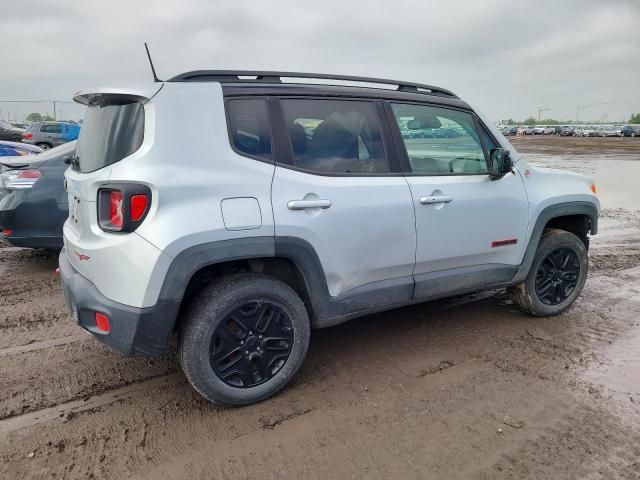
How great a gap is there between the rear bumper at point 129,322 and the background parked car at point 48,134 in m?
22.3

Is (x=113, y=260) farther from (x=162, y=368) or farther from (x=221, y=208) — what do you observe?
(x=162, y=368)

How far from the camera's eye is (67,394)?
3.12 meters

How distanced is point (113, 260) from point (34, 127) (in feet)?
80.4

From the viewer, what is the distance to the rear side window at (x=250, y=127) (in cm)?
285

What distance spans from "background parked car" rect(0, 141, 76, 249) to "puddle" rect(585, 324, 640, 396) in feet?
→ 17.0

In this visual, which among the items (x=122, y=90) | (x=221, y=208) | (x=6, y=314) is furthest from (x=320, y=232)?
(x=6, y=314)

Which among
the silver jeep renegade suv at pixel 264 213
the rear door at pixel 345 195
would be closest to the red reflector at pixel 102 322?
the silver jeep renegade suv at pixel 264 213

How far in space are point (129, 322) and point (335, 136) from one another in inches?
66.0

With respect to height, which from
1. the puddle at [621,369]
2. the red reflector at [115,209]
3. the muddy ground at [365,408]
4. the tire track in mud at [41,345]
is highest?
the red reflector at [115,209]

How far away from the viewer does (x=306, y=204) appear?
291 cm

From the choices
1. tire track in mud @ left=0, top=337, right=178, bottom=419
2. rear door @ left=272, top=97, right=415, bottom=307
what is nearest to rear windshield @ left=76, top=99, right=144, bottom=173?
rear door @ left=272, top=97, right=415, bottom=307

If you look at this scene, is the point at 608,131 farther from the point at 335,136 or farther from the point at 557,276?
the point at 335,136

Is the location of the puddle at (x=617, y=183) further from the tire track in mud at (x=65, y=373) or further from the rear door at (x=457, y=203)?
the tire track in mud at (x=65, y=373)

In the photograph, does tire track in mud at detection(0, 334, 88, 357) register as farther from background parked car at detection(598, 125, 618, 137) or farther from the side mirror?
background parked car at detection(598, 125, 618, 137)
